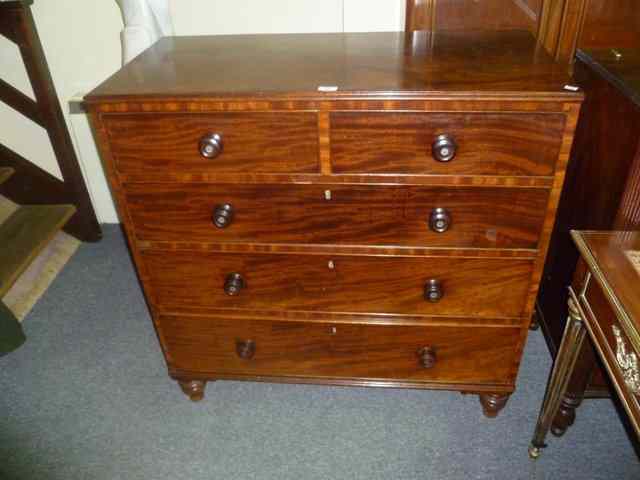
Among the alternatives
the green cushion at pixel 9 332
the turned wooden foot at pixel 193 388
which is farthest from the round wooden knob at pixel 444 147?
the green cushion at pixel 9 332

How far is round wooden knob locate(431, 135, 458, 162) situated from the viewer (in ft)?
3.92

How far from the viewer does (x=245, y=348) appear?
1.66 metres

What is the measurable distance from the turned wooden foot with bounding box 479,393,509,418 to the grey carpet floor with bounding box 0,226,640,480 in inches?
1.5

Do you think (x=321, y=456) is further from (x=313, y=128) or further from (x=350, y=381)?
(x=313, y=128)

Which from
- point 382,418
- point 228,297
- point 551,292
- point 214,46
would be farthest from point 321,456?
point 214,46

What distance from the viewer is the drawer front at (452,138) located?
46.3 inches

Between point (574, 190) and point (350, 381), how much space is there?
3.05 ft

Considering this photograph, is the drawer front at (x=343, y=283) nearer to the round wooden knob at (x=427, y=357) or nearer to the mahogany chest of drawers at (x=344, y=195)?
the mahogany chest of drawers at (x=344, y=195)

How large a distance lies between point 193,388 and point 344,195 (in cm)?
94

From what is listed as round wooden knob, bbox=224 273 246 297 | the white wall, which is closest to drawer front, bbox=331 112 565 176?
round wooden knob, bbox=224 273 246 297

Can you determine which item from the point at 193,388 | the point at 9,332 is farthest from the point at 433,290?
the point at 9,332

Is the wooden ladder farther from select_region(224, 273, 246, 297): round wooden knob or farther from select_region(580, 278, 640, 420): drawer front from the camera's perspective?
select_region(580, 278, 640, 420): drawer front

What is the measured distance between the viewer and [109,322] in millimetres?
2225

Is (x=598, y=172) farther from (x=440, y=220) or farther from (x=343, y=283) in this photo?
(x=343, y=283)
